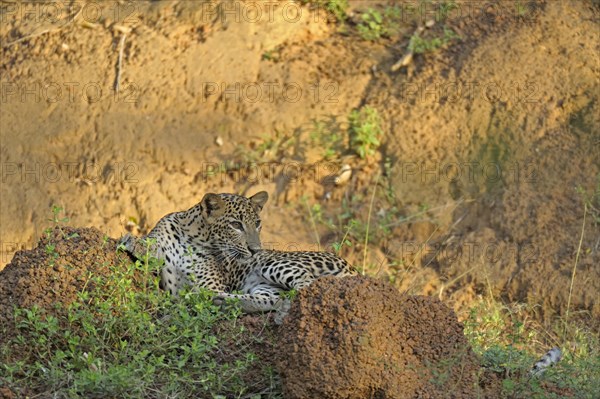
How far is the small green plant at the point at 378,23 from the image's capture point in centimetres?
1521

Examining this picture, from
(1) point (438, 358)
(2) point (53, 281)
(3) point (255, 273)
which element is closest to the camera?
(1) point (438, 358)

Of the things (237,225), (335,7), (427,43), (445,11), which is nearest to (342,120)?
(427,43)

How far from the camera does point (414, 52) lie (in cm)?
1492

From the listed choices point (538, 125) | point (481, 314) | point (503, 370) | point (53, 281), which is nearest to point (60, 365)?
point (53, 281)

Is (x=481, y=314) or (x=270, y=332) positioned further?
(x=481, y=314)

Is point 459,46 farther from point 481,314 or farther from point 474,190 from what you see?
point 481,314

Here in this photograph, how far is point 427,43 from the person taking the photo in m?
14.9

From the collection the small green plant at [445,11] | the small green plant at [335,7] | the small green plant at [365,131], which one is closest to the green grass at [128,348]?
the small green plant at [365,131]

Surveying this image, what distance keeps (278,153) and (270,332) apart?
5.97 m

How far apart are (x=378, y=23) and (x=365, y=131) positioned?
182cm

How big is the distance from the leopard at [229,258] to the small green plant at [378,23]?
443cm

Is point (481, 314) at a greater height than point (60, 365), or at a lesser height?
lesser

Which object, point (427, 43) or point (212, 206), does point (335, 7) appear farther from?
point (212, 206)

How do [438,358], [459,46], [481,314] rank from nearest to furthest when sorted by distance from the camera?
1. [438,358]
2. [481,314]
3. [459,46]
